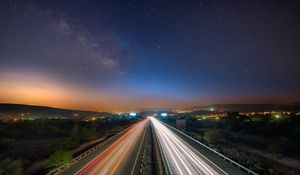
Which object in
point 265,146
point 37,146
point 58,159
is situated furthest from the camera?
point 37,146

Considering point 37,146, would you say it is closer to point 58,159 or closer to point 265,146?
point 58,159

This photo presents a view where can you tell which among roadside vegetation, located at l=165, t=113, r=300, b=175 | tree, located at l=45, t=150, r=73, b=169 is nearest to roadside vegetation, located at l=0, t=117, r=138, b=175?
tree, located at l=45, t=150, r=73, b=169

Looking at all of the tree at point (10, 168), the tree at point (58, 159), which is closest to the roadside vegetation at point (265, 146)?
the tree at point (58, 159)

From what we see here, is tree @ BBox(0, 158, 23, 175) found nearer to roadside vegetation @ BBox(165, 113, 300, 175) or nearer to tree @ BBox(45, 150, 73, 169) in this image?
tree @ BBox(45, 150, 73, 169)

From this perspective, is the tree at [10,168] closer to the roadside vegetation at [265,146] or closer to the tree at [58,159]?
the tree at [58,159]

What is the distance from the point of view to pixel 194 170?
2412 cm

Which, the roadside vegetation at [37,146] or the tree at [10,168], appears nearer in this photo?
the tree at [10,168]

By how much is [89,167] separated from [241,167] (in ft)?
58.7

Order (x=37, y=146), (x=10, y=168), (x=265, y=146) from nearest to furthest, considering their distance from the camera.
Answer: (x=10, y=168) → (x=265, y=146) → (x=37, y=146)

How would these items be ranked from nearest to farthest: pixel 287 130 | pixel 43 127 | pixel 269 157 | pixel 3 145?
pixel 269 157 < pixel 3 145 < pixel 287 130 < pixel 43 127

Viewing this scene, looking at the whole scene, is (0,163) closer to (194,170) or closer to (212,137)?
(194,170)

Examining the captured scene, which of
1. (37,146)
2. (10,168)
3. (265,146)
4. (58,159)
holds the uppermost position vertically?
(58,159)

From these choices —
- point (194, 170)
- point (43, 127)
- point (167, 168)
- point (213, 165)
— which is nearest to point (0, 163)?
point (167, 168)

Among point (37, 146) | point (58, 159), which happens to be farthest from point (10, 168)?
point (37, 146)
